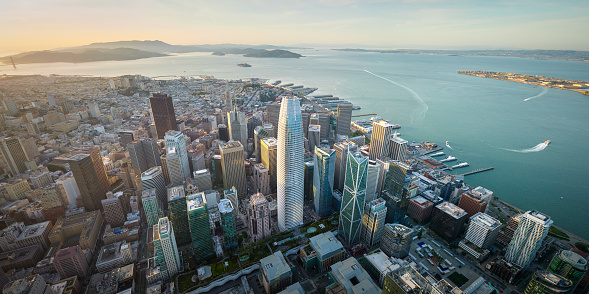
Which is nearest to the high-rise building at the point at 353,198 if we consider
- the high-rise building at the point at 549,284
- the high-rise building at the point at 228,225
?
the high-rise building at the point at 228,225

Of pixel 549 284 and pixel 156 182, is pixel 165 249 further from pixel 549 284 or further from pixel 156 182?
pixel 549 284

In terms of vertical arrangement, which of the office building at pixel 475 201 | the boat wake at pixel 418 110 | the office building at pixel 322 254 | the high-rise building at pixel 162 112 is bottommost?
the office building at pixel 322 254

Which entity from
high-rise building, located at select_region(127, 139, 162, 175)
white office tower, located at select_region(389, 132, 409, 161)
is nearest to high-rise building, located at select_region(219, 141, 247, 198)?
high-rise building, located at select_region(127, 139, 162, 175)

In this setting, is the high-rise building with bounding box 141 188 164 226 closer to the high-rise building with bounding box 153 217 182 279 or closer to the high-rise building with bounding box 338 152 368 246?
the high-rise building with bounding box 153 217 182 279

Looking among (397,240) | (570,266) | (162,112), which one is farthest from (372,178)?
(162,112)

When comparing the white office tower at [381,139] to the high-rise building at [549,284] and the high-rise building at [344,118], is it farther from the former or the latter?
the high-rise building at [549,284]

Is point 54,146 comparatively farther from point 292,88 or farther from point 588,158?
point 588,158
